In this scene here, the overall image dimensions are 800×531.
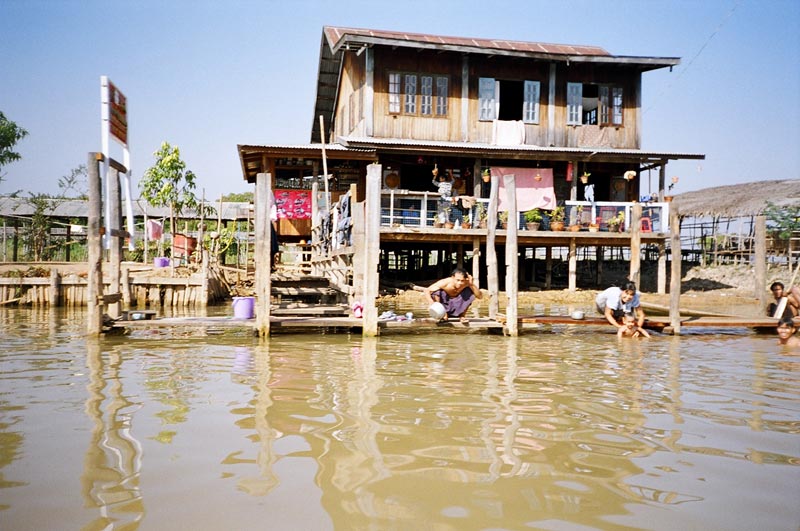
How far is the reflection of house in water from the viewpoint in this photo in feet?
9.46

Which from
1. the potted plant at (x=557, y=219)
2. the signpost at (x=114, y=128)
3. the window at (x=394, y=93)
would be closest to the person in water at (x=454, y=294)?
the signpost at (x=114, y=128)

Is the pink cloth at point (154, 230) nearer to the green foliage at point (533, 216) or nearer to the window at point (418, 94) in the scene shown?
the window at point (418, 94)

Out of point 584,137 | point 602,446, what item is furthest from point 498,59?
point 602,446

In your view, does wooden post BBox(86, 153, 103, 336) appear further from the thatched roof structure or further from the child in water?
the thatched roof structure

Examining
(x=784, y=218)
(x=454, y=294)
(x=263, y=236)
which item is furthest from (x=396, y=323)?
(x=784, y=218)

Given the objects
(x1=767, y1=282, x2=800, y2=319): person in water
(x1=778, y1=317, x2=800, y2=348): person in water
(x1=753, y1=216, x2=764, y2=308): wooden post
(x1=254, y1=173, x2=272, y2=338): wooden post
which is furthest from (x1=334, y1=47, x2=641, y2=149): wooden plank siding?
(x1=778, y1=317, x2=800, y2=348): person in water

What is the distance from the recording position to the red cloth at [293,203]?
18594mm

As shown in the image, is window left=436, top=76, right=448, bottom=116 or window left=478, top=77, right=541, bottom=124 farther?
window left=478, top=77, right=541, bottom=124

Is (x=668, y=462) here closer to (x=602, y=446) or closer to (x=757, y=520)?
(x=602, y=446)

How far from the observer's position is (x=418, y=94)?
1920cm

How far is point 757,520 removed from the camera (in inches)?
113

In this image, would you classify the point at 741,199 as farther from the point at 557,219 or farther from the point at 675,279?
the point at 675,279

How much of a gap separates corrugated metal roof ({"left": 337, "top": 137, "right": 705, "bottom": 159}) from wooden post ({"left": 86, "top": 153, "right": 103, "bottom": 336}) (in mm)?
9738

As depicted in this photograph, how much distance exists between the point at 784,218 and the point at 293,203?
1760 cm
